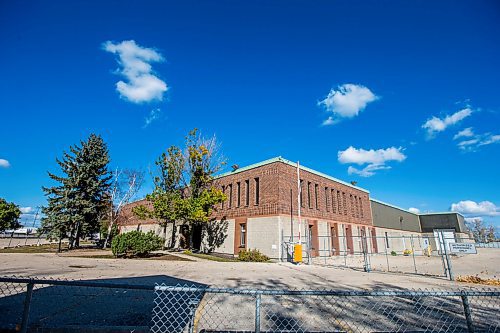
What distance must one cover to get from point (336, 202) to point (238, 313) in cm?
2565

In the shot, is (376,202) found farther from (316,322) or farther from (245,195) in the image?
(316,322)

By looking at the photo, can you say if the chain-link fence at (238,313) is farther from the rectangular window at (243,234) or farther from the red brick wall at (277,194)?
the rectangular window at (243,234)

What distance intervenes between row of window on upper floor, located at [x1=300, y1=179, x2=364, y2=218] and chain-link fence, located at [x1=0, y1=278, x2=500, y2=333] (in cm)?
1766

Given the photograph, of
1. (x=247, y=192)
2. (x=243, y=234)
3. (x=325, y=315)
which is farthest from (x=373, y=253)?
(x=325, y=315)

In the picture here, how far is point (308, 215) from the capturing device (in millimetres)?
24500

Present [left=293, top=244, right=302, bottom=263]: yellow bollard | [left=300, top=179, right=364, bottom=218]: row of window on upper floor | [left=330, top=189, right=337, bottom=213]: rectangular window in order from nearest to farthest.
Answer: [left=293, top=244, right=302, bottom=263]: yellow bollard, [left=300, top=179, right=364, bottom=218]: row of window on upper floor, [left=330, top=189, right=337, bottom=213]: rectangular window

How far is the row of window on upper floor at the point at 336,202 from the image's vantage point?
2555cm

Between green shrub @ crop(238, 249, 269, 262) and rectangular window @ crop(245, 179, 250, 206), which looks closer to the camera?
green shrub @ crop(238, 249, 269, 262)

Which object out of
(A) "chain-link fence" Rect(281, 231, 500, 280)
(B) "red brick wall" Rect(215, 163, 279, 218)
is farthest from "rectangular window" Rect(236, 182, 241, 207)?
(A) "chain-link fence" Rect(281, 231, 500, 280)

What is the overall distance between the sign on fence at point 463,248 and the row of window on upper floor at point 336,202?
12.4m

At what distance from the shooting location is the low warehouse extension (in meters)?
21.7

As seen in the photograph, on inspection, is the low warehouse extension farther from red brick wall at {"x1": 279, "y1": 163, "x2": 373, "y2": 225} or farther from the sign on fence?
the sign on fence

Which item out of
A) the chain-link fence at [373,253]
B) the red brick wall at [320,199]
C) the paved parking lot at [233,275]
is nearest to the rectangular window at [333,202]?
the red brick wall at [320,199]

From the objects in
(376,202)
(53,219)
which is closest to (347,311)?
(53,219)
